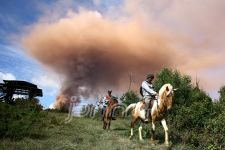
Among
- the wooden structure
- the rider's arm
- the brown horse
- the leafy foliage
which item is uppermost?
the wooden structure

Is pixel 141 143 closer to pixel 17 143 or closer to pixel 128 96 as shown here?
pixel 17 143

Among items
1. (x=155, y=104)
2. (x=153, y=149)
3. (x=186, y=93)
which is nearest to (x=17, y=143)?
(x=153, y=149)

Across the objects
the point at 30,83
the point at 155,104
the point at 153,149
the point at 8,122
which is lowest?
the point at 153,149

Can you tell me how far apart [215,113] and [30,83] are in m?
18.7

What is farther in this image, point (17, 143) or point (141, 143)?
point (141, 143)

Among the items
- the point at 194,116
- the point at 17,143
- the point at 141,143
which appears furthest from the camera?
the point at 194,116

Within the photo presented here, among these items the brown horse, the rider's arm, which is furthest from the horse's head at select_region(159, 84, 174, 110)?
the brown horse

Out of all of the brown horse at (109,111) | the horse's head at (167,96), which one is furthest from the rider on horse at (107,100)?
the horse's head at (167,96)

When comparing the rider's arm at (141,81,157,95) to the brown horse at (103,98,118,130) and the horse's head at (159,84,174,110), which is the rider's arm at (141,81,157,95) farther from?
the brown horse at (103,98,118,130)

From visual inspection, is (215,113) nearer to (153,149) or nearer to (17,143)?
(153,149)

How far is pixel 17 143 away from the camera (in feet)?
53.1

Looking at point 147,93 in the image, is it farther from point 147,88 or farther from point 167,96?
point 167,96

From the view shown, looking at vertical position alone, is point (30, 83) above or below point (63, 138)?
above

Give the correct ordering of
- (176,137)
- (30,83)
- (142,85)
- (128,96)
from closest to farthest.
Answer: (142,85) < (176,137) < (30,83) < (128,96)
